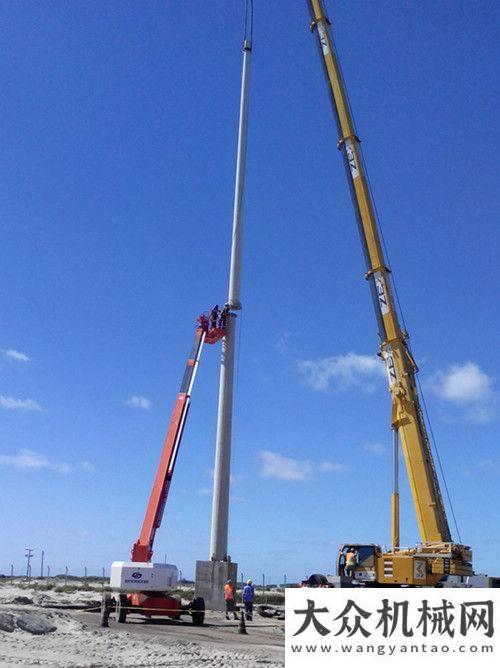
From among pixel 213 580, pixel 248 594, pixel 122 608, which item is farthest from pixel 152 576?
pixel 213 580

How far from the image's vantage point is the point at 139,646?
19281mm

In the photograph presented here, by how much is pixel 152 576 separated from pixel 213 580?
9.30 meters

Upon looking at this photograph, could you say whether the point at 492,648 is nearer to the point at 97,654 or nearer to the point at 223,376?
the point at 97,654

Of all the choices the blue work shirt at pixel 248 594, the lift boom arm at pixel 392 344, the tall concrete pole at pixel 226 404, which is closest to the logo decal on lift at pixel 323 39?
the lift boom arm at pixel 392 344

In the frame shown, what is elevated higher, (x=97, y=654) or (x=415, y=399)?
(x=415, y=399)

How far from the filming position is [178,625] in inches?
1047

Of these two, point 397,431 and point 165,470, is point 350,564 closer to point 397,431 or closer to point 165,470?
point 397,431

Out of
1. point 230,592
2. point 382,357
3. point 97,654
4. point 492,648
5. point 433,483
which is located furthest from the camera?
point 230,592

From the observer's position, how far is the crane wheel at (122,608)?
1051 inches

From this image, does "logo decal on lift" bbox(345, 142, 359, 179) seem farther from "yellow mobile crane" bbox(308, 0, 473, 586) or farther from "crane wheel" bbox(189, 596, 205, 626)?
"crane wheel" bbox(189, 596, 205, 626)

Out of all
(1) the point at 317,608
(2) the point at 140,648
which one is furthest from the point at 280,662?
(1) the point at 317,608

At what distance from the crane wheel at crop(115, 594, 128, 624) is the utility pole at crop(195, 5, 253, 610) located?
9.19 meters

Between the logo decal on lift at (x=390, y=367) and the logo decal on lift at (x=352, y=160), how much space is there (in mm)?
8411

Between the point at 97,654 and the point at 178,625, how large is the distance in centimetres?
917
